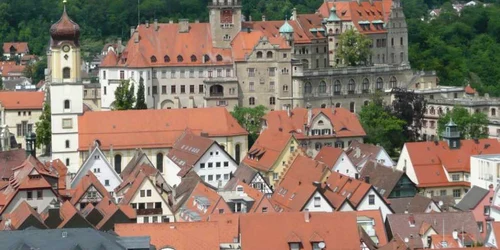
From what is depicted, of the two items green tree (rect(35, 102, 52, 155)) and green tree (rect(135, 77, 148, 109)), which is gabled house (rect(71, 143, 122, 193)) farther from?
green tree (rect(135, 77, 148, 109))

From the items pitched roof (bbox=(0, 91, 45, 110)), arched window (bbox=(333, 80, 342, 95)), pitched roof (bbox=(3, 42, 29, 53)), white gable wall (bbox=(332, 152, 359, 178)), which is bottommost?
white gable wall (bbox=(332, 152, 359, 178))

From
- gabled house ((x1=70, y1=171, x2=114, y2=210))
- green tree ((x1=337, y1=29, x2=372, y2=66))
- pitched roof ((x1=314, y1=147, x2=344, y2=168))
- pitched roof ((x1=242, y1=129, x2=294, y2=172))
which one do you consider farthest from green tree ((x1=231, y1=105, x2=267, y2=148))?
gabled house ((x1=70, y1=171, x2=114, y2=210))

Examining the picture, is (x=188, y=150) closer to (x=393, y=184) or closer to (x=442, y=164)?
(x=442, y=164)

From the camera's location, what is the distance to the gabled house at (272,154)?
83.7 meters

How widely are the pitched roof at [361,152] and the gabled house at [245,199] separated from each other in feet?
33.9

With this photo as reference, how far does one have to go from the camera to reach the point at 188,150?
3383 inches

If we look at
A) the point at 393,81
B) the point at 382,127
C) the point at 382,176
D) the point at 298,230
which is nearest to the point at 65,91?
the point at 382,127

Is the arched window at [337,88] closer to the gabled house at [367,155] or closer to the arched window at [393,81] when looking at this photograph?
the arched window at [393,81]

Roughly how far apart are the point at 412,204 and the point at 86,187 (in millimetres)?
15277

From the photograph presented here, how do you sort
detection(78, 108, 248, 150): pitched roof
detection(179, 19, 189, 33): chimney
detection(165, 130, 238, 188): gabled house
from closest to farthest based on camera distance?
detection(165, 130, 238, 188): gabled house < detection(78, 108, 248, 150): pitched roof < detection(179, 19, 189, 33): chimney

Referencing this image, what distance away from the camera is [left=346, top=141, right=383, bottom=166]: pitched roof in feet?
278

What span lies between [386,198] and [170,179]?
15317 millimetres

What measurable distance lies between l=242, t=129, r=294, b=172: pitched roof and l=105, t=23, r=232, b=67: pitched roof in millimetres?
13684

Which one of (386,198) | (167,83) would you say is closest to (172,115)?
(167,83)
